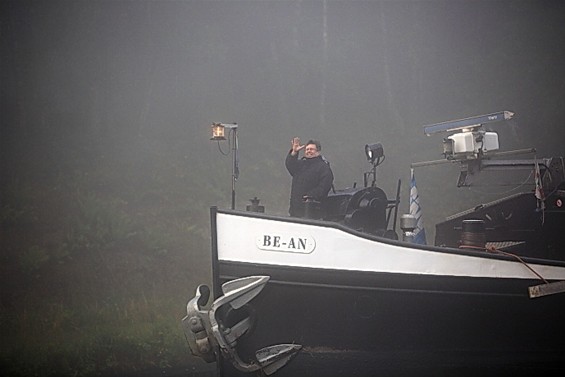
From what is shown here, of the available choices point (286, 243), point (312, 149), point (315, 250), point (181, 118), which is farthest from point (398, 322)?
point (181, 118)

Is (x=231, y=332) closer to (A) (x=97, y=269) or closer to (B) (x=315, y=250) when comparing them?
(B) (x=315, y=250)

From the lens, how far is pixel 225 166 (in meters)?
11.0

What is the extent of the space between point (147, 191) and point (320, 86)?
17.6ft

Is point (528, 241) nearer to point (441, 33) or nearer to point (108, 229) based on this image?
point (108, 229)

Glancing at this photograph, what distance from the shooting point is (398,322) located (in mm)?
4367

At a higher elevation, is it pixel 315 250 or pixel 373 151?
pixel 373 151

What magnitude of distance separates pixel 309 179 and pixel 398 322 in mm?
1912

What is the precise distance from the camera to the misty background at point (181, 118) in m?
7.66

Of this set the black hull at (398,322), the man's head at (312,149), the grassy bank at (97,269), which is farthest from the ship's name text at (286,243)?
the grassy bank at (97,269)

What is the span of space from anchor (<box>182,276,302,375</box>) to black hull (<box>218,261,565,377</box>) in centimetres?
15

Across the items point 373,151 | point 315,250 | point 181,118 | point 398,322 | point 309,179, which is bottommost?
point 398,322

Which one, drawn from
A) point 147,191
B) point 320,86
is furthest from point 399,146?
point 147,191

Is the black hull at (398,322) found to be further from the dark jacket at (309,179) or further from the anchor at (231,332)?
the dark jacket at (309,179)

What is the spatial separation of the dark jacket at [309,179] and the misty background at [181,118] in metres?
2.84
